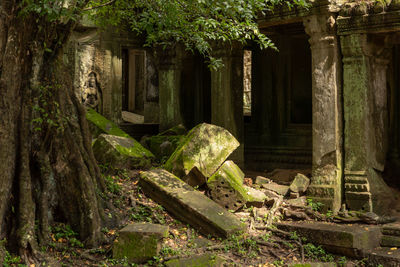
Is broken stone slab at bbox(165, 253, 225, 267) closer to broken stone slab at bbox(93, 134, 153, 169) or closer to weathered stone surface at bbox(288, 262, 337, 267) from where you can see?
weathered stone surface at bbox(288, 262, 337, 267)

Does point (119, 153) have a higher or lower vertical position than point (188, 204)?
higher

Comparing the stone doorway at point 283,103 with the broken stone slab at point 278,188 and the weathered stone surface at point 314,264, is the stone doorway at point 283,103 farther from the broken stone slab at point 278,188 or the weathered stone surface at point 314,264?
the weathered stone surface at point 314,264

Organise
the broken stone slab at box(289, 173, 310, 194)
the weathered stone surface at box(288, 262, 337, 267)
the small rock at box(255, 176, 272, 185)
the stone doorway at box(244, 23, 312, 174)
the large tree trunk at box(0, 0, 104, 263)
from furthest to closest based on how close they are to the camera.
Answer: the stone doorway at box(244, 23, 312, 174) < the small rock at box(255, 176, 272, 185) < the broken stone slab at box(289, 173, 310, 194) < the weathered stone surface at box(288, 262, 337, 267) < the large tree trunk at box(0, 0, 104, 263)

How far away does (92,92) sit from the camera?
41.7ft

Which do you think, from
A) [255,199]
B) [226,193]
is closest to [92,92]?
[226,193]

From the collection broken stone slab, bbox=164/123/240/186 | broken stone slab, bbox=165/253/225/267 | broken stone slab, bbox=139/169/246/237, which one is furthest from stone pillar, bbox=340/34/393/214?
broken stone slab, bbox=165/253/225/267

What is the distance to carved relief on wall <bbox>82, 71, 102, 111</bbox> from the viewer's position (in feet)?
41.3

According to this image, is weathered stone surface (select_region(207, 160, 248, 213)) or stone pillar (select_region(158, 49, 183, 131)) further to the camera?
stone pillar (select_region(158, 49, 183, 131))

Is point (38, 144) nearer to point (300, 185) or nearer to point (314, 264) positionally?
point (314, 264)

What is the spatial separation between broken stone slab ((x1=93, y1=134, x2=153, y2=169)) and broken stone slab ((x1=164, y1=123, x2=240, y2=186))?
0.54 metres

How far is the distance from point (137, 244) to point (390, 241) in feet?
11.9

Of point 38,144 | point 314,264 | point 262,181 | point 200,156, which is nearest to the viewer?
point 38,144

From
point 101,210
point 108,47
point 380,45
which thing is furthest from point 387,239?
point 108,47

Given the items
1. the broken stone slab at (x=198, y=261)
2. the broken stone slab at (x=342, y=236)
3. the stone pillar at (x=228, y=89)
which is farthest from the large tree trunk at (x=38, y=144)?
the stone pillar at (x=228, y=89)
